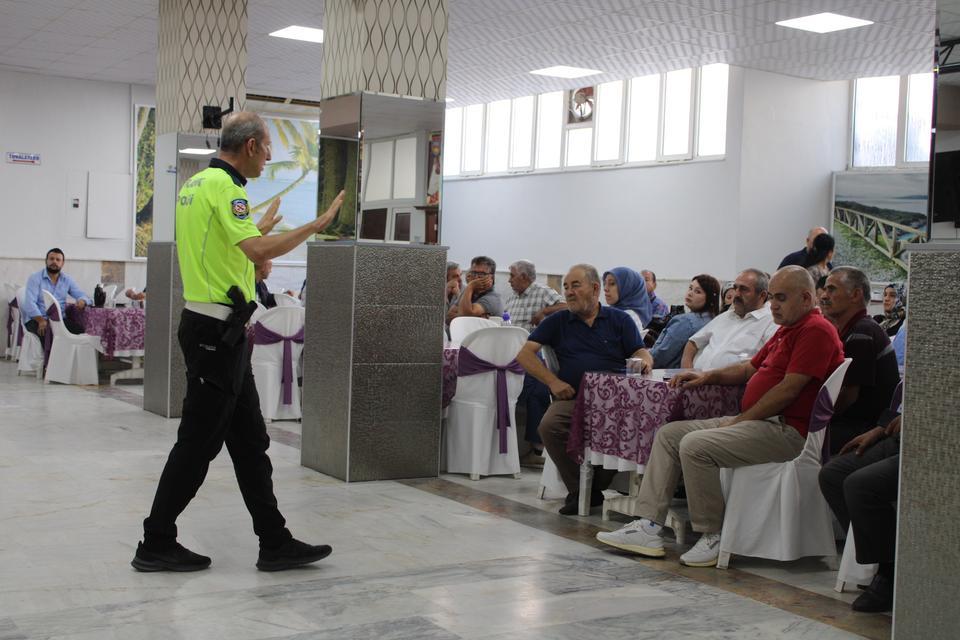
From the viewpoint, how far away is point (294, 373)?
8.53 meters

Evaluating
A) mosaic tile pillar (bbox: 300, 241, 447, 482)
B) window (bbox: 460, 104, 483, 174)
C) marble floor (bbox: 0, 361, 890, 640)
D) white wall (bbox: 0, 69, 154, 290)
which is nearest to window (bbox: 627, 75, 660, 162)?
window (bbox: 460, 104, 483, 174)

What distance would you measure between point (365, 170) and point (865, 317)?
276 centimetres

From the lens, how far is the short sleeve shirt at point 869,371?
456 centimetres

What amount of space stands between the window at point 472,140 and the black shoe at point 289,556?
1371 centimetres

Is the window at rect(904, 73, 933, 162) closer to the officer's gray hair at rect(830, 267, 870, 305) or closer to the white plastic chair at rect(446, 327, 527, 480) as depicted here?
the white plastic chair at rect(446, 327, 527, 480)

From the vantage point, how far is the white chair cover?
→ 409 centimetres

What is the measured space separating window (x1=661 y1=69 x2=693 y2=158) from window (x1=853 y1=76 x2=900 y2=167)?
2015mm

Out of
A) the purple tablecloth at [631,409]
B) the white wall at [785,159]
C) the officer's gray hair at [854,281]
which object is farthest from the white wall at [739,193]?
the officer's gray hair at [854,281]

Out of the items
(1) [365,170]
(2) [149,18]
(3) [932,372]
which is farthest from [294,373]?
(3) [932,372]

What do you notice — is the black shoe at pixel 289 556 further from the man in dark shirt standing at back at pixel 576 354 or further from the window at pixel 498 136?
the window at pixel 498 136

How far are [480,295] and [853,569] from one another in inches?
180

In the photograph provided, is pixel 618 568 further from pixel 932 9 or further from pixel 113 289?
pixel 113 289

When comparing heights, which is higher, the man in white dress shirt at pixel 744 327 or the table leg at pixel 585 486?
the man in white dress shirt at pixel 744 327

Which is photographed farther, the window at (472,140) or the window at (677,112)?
the window at (472,140)
